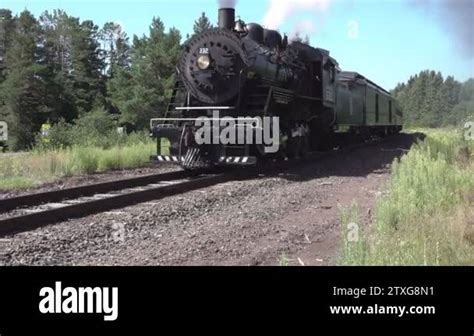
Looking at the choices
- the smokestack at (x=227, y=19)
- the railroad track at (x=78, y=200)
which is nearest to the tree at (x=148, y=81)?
the smokestack at (x=227, y=19)

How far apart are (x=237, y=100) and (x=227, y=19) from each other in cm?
214

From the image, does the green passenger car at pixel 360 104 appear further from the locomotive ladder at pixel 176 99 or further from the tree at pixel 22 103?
the tree at pixel 22 103

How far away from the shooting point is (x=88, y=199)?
27.8 feet

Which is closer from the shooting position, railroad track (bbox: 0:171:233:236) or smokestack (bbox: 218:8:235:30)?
railroad track (bbox: 0:171:233:236)

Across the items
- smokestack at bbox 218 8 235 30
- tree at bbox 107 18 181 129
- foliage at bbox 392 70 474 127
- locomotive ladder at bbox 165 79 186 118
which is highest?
tree at bbox 107 18 181 129

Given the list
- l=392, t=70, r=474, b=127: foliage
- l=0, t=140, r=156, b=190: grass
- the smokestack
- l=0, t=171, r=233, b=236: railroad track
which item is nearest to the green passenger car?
the smokestack

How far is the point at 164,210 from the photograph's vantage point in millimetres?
7535

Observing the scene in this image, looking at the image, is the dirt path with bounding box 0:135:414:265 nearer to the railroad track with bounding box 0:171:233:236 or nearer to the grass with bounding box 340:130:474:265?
the railroad track with bounding box 0:171:233:236

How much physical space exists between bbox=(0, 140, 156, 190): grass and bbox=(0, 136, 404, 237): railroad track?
2.07m

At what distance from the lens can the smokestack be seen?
42.6ft

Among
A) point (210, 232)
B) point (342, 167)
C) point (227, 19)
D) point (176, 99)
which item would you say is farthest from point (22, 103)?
point (210, 232)

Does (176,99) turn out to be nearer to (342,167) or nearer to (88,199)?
(342,167)

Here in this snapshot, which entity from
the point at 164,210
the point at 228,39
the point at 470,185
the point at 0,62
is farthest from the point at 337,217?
the point at 0,62
